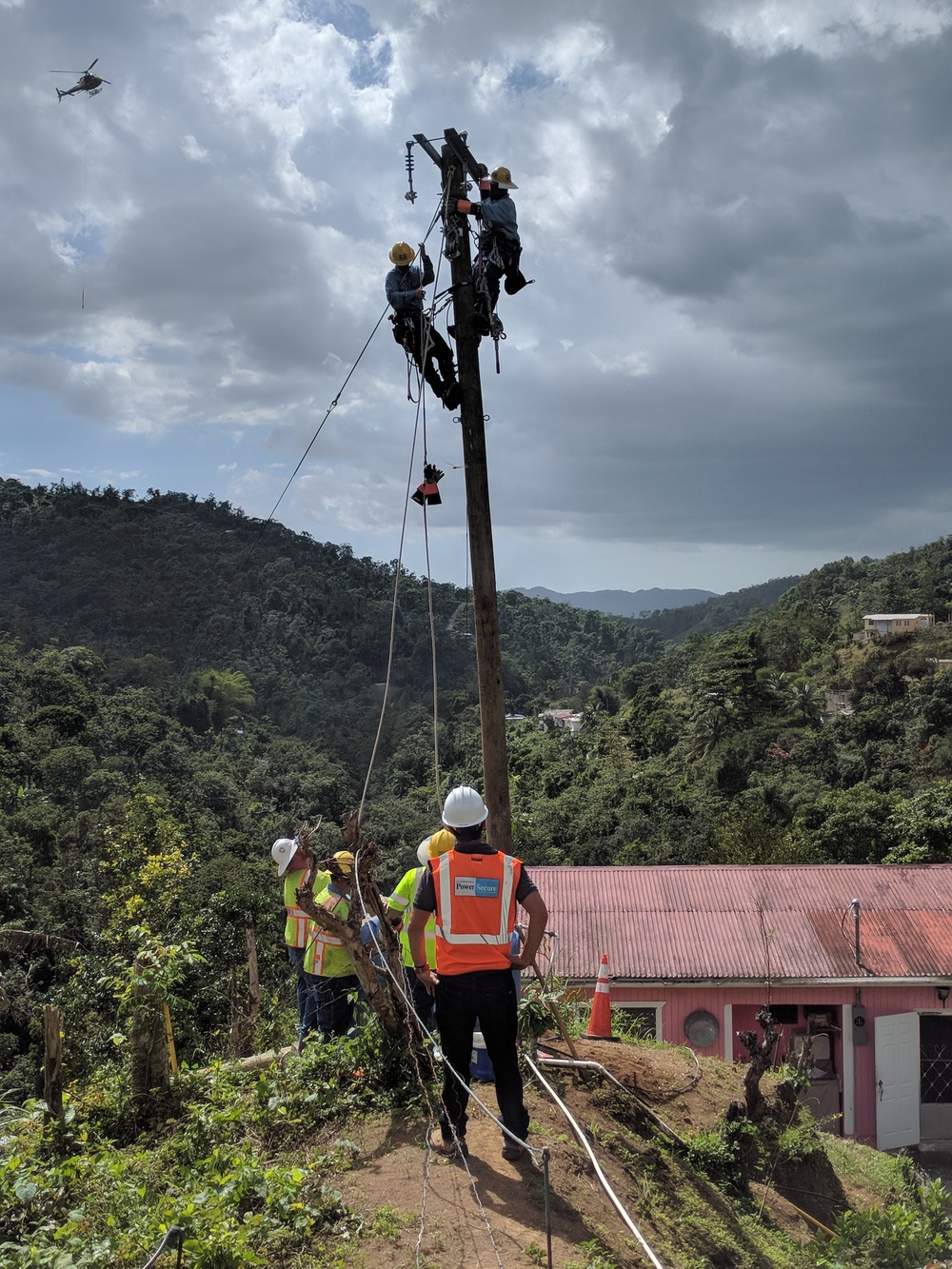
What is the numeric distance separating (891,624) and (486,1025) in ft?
213

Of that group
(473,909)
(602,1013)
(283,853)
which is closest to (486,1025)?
(473,909)

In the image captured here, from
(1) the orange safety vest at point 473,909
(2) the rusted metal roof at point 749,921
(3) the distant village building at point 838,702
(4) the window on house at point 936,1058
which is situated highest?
(1) the orange safety vest at point 473,909

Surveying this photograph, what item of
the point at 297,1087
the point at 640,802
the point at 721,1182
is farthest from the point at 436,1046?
the point at 640,802

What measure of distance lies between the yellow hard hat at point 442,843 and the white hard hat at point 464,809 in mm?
496

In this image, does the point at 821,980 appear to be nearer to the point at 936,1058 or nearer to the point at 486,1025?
the point at 936,1058

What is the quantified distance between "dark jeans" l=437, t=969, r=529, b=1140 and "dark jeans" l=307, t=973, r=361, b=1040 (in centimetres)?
196

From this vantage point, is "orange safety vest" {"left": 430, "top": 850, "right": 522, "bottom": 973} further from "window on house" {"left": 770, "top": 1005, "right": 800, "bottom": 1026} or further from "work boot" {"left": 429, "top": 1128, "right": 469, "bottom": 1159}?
"window on house" {"left": 770, "top": 1005, "right": 800, "bottom": 1026}

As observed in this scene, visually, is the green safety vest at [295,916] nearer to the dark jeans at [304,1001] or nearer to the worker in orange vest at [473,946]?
the dark jeans at [304,1001]

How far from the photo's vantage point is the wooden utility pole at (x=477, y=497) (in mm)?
6262

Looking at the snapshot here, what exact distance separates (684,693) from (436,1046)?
59.7 m

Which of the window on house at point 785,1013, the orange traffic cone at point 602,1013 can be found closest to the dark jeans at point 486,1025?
the orange traffic cone at point 602,1013

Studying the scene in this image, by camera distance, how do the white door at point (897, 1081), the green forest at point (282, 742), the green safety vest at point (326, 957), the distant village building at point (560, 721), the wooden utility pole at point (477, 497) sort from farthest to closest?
1. the distant village building at point (560, 721)
2. the green forest at point (282, 742)
3. the white door at point (897, 1081)
4. the green safety vest at point (326, 957)
5. the wooden utility pole at point (477, 497)

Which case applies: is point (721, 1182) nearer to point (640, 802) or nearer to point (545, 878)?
point (545, 878)

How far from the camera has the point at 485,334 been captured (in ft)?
23.0
